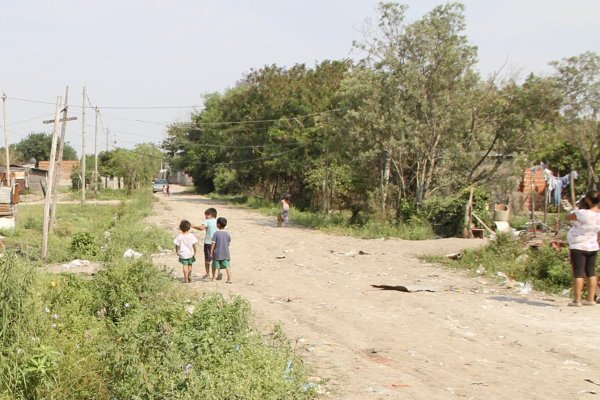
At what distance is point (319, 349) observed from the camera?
702 cm

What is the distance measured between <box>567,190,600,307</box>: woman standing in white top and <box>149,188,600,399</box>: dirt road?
1.10 feet

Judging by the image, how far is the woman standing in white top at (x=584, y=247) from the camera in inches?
367

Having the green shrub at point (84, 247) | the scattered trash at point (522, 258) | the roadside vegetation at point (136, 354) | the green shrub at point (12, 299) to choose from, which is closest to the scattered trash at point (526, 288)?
the scattered trash at point (522, 258)

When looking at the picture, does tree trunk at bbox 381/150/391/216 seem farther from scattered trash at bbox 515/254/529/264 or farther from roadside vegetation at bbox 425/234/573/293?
scattered trash at bbox 515/254/529/264

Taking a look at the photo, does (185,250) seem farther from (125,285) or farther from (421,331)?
(421,331)

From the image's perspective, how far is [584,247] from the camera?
30.7 feet

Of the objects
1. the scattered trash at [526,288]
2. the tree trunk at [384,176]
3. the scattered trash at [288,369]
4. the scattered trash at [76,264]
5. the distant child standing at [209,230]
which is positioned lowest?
the scattered trash at [76,264]

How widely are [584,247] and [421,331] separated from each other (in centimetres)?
304

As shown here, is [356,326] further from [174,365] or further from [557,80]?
[557,80]

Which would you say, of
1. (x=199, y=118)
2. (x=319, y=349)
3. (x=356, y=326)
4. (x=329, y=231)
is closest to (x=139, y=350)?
(x=319, y=349)

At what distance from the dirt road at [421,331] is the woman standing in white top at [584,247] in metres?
0.33

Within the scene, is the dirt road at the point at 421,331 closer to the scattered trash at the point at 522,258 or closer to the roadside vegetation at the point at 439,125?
the scattered trash at the point at 522,258

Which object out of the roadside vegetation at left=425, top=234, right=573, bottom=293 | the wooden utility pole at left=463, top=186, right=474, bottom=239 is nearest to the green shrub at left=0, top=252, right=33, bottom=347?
the roadside vegetation at left=425, top=234, right=573, bottom=293

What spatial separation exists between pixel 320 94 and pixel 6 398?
31.9 metres
